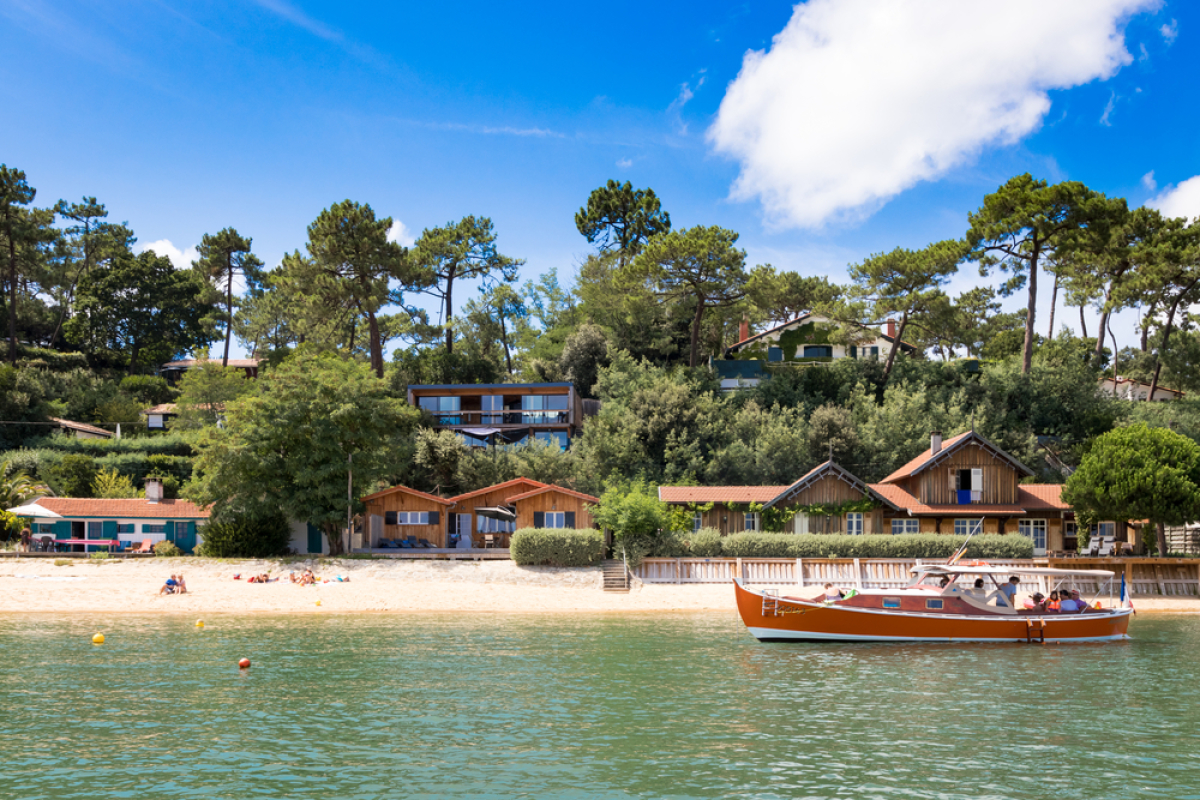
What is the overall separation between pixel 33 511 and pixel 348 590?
1910 cm

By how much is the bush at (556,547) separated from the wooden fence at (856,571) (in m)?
2.66

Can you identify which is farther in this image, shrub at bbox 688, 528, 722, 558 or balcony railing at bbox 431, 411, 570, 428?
balcony railing at bbox 431, 411, 570, 428

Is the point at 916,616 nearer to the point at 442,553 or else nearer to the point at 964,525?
the point at 964,525

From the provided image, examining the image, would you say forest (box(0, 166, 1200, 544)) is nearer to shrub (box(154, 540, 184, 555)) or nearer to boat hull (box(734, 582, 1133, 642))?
shrub (box(154, 540, 184, 555))

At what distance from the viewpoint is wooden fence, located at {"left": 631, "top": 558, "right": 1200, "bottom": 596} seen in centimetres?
4172

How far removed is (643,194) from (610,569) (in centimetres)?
5284

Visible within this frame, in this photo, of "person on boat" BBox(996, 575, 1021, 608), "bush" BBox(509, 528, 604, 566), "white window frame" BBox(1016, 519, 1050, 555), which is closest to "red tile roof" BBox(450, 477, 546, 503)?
"bush" BBox(509, 528, 604, 566)

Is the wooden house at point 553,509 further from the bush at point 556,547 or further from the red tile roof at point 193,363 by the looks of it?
the red tile roof at point 193,363

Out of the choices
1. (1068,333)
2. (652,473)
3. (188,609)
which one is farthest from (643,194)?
(188,609)

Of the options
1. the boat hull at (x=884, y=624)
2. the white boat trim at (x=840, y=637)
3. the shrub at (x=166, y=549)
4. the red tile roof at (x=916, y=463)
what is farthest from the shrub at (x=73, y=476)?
the red tile roof at (x=916, y=463)

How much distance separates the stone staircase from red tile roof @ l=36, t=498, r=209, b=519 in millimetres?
22896

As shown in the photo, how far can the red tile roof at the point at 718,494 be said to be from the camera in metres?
47.6

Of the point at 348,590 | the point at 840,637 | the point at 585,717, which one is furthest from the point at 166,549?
the point at 585,717

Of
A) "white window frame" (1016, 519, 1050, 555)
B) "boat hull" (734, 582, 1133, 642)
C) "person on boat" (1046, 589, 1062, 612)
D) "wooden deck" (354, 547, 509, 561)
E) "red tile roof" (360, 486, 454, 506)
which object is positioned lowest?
"boat hull" (734, 582, 1133, 642)
